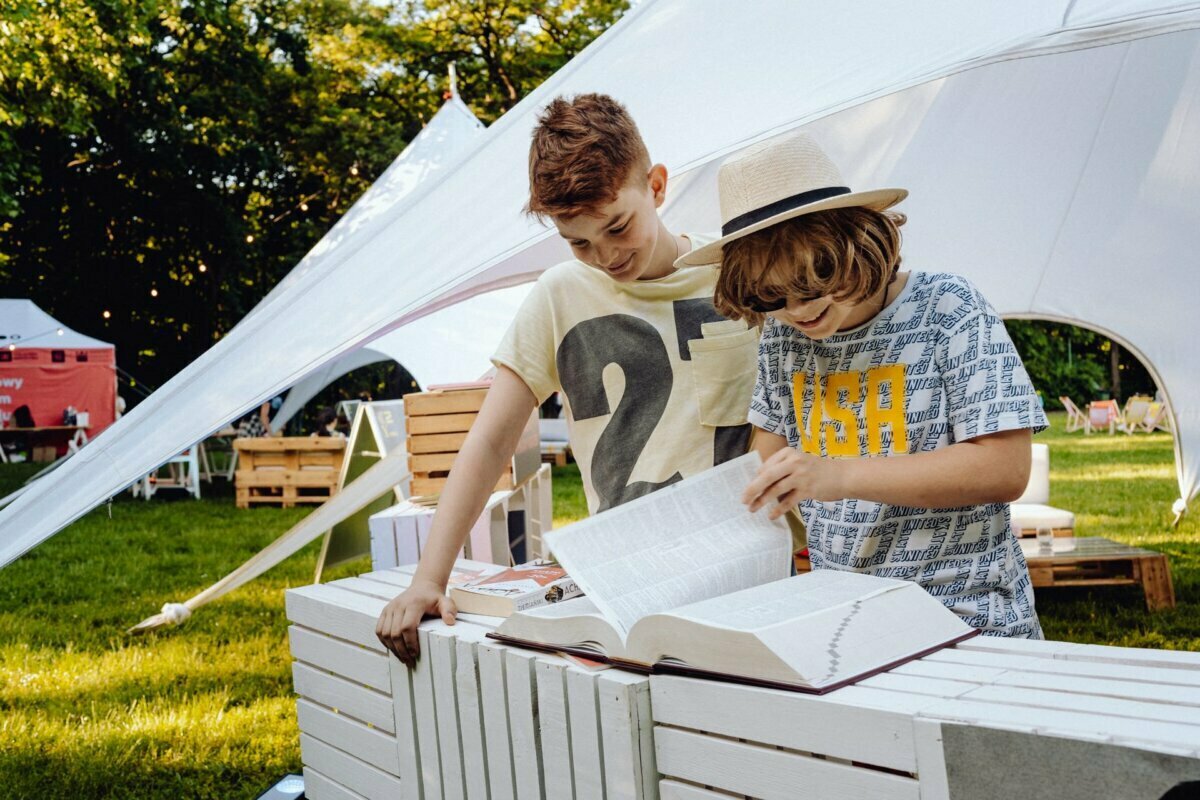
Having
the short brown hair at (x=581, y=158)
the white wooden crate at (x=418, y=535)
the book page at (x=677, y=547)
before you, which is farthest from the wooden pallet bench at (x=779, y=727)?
the white wooden crate at (x=418, y=535)

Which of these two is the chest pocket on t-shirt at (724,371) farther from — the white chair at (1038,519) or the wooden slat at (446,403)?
the white chair at (1038,519)

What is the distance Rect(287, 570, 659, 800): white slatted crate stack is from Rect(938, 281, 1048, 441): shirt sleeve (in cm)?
63

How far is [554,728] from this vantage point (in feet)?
4.44

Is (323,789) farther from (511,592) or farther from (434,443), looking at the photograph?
(434,443)

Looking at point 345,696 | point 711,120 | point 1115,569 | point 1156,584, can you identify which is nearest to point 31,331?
point 1115,569

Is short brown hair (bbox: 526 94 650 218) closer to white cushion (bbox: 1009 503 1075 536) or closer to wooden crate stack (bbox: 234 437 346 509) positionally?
white cushion (bbox: 1009 503 1075 536)

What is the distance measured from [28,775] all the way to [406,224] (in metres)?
2.29

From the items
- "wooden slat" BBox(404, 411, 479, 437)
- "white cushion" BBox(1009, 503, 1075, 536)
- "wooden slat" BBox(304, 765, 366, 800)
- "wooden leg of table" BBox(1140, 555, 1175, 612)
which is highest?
"wooden slat" BBox(404, 411, 479, 437)

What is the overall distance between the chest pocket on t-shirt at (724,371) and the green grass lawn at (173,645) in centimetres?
217

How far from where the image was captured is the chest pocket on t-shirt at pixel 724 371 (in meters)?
2.06

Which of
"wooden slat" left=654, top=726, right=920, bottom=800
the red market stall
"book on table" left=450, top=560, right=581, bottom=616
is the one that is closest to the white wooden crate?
"book on table" left=450, top=560, right=581, bottom=616

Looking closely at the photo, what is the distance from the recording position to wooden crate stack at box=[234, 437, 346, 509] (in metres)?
10.9

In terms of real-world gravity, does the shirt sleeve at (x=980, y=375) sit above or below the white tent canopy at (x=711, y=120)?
below

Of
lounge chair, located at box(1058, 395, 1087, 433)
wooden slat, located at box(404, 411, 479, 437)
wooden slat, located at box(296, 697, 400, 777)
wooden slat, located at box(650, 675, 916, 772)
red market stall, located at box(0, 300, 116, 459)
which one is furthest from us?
lounge chair, located at box(1058, 395, 1087, 433)
